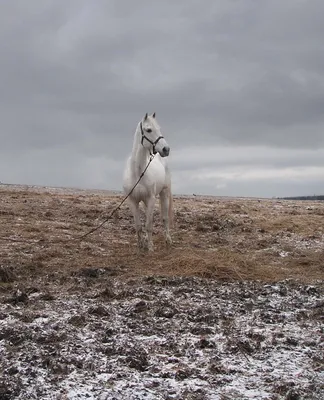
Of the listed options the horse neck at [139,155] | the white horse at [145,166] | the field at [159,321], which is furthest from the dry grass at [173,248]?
the horse neck at [139,155]

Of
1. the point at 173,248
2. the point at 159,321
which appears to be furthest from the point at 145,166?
the point at 159,321

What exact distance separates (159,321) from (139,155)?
5.21 m

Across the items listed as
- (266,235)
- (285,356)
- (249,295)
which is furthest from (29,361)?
(266,235)

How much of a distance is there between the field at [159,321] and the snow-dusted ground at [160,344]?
0.5 inches

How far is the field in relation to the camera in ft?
14.9

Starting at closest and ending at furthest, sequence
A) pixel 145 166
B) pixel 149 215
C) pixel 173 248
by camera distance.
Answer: pixel 145 166 → pixel 149 215 → pixel 173 248

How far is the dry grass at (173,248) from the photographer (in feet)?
29.6

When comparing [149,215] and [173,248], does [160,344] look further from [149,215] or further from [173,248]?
[173,248]

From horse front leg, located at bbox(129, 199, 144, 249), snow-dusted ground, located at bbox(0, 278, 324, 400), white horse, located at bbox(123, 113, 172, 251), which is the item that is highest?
white horse, located at bbox(123, 113, 172, 251)

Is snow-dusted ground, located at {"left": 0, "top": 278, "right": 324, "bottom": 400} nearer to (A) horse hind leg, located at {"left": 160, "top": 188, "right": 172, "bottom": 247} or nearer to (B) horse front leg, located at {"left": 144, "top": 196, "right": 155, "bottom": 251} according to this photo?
(B) horse front leg, located at {"left": 144, "top": 196, "right": 155, "bottom": 251}

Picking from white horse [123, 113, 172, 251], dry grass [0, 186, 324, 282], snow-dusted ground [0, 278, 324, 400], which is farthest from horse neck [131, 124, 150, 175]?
snow-dusted ground [0, 278, 324, 400]

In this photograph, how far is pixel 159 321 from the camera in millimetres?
6066

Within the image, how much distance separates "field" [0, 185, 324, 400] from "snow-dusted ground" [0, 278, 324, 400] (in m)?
0.01

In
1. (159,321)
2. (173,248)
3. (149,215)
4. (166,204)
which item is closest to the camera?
(159,321)
